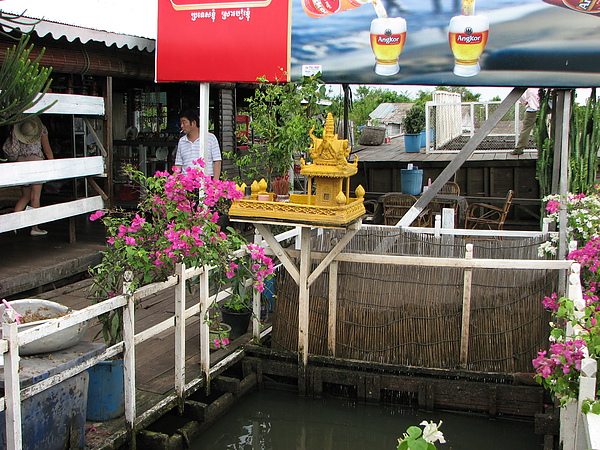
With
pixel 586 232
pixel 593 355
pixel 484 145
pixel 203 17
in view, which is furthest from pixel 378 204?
pixel 593 355

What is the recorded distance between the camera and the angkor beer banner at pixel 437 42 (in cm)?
714

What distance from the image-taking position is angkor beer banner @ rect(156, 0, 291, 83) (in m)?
7.99

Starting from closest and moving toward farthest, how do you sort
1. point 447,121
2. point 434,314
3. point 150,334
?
point 150,334 → point 434,314 → point 447,121

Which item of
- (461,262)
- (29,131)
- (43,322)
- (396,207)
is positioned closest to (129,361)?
(43,322)

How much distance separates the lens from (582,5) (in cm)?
704

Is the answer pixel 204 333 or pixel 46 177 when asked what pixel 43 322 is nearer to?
pixel 204 333

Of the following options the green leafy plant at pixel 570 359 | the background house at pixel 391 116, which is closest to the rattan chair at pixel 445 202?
the green leafy plant at pixel 570 359

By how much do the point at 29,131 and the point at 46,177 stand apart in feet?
3.05

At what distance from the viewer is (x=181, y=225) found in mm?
4820

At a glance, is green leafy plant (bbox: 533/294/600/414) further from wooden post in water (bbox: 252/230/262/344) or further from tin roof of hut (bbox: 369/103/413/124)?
tin roof of hut (bbox: 369/103/413/124)

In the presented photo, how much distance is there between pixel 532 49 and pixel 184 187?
14.8 feet

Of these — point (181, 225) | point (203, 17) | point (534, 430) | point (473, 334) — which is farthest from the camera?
point (203, 17)

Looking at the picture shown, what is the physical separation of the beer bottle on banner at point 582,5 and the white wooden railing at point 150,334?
8.96 ft

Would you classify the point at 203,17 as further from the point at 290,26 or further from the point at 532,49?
the point at 532,49
